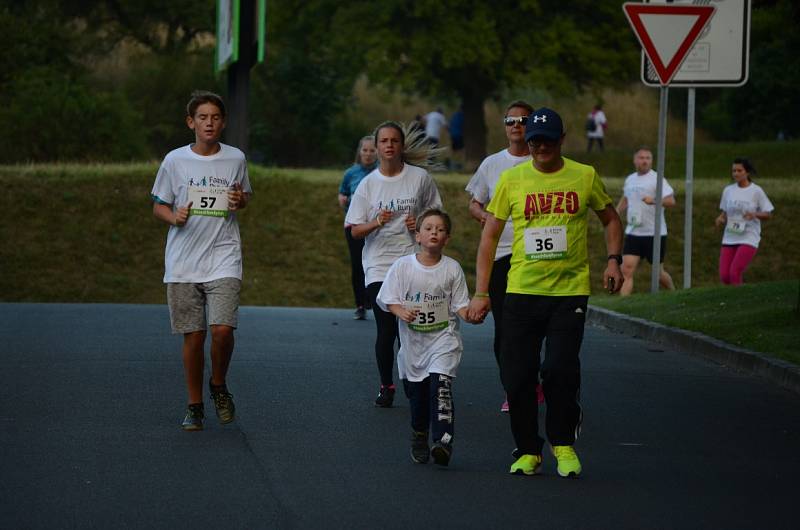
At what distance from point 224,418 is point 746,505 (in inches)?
130

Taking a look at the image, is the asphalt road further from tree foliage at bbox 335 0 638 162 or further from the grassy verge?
tree foliage at bbox 335 0 638 162

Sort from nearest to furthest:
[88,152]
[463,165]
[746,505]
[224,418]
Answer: [746,505] < [224,418] < [88,152] < [463,165]

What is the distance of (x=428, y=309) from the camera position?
28.0 ft

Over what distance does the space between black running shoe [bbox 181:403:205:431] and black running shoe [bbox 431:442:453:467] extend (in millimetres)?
1782

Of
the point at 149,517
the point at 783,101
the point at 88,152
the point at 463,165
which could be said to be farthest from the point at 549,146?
the point at 783,101

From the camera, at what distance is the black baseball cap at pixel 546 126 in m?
7.91

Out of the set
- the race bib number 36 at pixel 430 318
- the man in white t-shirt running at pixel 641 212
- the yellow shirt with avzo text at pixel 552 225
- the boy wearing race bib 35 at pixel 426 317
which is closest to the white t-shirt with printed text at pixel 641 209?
the man in white t-shirt running at pixel 641 212

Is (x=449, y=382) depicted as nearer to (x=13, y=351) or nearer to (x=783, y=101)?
(x=13, y=351)

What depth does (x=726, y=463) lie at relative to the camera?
8.69 meters

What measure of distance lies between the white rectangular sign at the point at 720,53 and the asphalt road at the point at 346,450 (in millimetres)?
5351

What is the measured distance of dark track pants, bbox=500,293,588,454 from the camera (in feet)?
26.2

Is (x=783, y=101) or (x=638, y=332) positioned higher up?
(x=783, y=101)

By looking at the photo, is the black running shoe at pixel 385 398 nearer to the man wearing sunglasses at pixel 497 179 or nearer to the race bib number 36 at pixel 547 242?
the man wearing sunglasses at pixel 497 179

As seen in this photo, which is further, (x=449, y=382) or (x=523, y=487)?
(x=449, y=382)
